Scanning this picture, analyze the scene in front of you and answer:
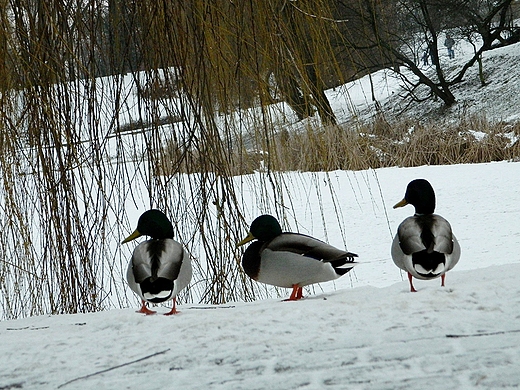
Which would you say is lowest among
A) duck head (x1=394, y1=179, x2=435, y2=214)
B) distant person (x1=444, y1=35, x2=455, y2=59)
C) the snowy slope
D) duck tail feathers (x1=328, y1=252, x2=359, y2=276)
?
the snowy slope

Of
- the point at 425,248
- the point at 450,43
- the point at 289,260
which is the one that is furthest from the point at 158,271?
the point at 450,43

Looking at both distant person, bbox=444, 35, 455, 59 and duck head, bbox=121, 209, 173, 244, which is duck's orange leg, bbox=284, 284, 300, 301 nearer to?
duck head, bbox=121, 209, 173, 244

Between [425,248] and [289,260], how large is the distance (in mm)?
153

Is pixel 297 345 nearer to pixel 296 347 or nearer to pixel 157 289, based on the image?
pixel 296 347

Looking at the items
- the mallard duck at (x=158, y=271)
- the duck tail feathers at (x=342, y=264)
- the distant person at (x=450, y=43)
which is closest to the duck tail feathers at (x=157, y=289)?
the mallard duck at (x=158, y=271)

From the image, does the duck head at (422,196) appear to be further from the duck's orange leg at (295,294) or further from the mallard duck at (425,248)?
the duck's orange leg at (295,294)

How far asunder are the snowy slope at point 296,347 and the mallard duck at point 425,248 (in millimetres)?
45

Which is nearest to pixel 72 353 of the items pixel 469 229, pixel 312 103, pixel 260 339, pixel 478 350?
pixel 260 339

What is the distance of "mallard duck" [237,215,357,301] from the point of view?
2.32 ft

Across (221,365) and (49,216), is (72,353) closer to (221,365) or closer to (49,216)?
(221,365)

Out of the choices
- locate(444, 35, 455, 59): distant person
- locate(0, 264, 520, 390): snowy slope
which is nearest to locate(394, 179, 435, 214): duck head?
locate(0, 264, 520, 390): snowy slope

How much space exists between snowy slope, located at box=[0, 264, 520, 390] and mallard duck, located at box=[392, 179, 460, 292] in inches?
1.8

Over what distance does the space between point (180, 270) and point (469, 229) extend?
1.36m

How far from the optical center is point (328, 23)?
853 millimetres
